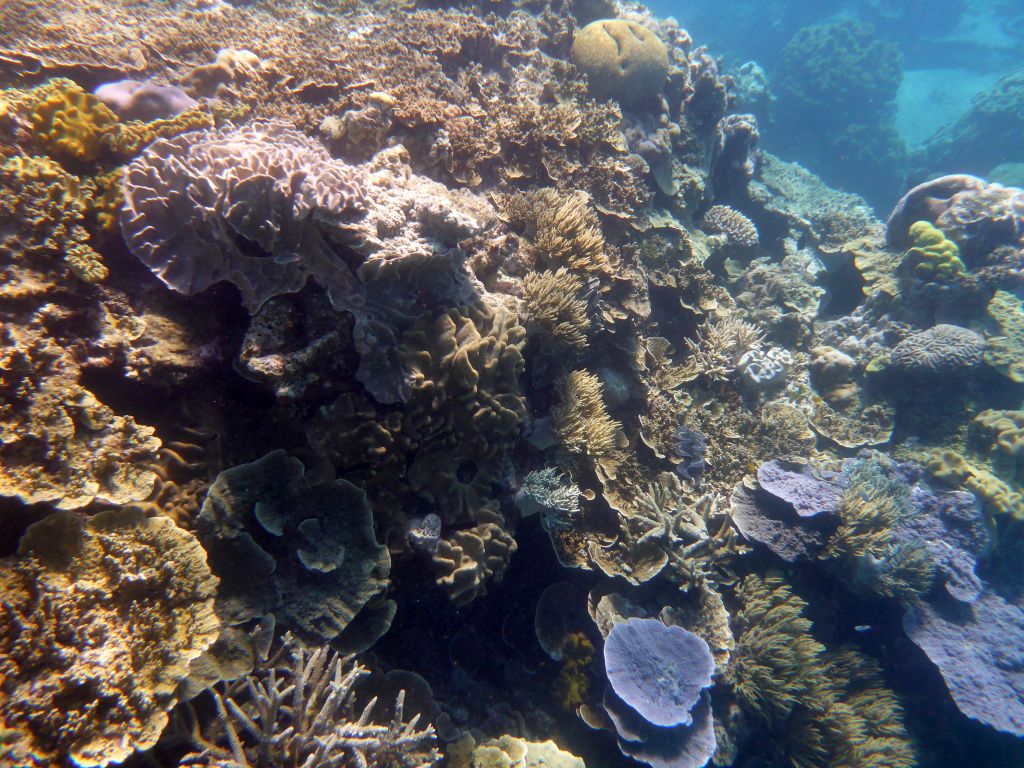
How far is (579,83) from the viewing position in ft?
22.5

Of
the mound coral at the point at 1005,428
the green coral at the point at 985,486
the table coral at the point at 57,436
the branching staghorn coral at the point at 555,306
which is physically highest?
the mound coral at the point at 1005,428

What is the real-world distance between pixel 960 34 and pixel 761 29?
53.2ft

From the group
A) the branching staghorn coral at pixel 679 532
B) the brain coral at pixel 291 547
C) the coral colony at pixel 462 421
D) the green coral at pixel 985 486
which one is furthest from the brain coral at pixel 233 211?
the green coral at pixel 985 486

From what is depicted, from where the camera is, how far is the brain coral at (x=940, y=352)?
7664 millimetres

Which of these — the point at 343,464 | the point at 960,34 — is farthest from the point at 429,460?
the point at 960,34

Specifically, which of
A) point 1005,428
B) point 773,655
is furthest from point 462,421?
point 1005,428

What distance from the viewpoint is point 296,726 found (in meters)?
2.80

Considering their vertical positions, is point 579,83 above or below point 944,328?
below

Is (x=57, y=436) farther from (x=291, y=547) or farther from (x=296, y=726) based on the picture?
(x=296, y=726)

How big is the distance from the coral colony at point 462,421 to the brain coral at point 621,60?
6 centimetres

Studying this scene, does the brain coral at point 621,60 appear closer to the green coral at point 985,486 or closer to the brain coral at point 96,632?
the green coral at point 985,486

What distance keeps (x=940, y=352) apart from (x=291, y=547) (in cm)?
991

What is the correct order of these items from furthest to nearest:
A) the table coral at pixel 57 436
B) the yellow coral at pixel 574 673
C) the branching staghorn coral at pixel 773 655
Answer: the branching staghorn coral at pixel 773 655 → the yellow coral at pixel 574 673 → the table coral at pixel 57 436

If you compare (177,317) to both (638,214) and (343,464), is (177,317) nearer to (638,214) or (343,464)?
(343,464)
